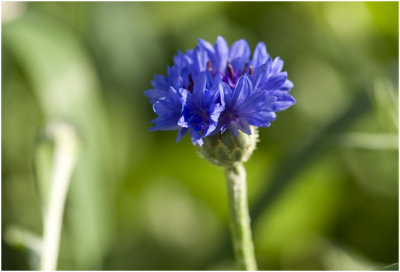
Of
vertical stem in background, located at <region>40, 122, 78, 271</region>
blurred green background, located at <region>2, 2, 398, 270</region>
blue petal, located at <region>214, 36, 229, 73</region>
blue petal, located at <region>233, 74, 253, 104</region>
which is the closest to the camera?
blue petal, located at <region>233, 74, 253, 104</region>

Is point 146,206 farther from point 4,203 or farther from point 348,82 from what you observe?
point 348,82

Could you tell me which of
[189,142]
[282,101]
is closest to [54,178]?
[282,101]

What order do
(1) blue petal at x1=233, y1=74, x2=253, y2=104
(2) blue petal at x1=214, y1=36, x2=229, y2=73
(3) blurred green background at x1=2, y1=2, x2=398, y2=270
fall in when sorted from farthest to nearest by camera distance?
1. (3) blurred green background at x1=2, y1=2, x2=398, y2=270
2. (2) blue petal at x1=214, y1=36, x2=229, y2=73
3. (1) blue petal at x1=233, y1=74, x2=253, y2=104

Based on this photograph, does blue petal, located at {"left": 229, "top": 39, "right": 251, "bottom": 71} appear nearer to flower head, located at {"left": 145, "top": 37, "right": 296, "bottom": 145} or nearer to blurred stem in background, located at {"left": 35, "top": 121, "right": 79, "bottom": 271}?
flower head, located at {"left": 145, "top": 37, "right": 296, "bottom": 145}

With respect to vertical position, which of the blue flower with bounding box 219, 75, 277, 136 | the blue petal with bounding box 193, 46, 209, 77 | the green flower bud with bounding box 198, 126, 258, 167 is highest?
the blue petal with bounding box 193, 46, 209, 77

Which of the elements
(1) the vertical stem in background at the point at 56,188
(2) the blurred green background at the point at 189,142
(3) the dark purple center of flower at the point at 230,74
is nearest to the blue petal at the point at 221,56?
(3) the dark purple center of flower at the point at 230,74

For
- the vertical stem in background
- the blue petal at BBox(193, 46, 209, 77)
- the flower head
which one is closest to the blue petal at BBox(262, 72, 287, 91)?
the flower head

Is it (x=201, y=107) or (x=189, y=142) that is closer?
(x=201, y=107)

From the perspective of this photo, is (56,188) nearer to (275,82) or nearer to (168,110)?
(168,110)
